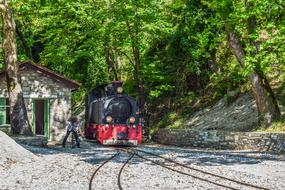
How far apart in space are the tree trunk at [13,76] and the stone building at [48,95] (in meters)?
4.12

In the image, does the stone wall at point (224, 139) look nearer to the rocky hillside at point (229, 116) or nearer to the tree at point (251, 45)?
the rocky hillside at point (229, 116)

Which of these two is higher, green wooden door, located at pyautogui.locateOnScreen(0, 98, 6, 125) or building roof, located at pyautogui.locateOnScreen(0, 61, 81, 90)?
building roof, located at pyautogui.locateOnScreen(0, 61, 81, 90)

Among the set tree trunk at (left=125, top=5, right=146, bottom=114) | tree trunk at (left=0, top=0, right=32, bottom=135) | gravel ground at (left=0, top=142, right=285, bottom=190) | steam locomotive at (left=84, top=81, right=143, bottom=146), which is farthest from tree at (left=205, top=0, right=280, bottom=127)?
tree trunk at (left=0, top=0, right=32, bottom=135)

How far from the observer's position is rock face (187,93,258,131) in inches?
985

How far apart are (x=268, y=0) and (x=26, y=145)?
11.5 meters

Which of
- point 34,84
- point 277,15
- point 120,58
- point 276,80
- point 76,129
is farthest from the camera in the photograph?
point 120,58

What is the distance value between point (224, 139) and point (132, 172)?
10.2 metres

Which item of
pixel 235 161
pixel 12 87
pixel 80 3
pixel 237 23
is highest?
pixel 80 3

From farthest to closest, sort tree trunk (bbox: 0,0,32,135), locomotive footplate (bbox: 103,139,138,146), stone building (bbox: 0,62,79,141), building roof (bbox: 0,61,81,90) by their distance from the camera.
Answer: stone building (bbox: 0,62,79,141) → building roof (bbox: 0,61,81,90) → locomotive footplate (bbox: 103,139,138,146) → tree trunk (bbox: 0,0,32,135)

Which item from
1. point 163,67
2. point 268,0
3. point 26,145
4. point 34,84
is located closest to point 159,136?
point 163,67

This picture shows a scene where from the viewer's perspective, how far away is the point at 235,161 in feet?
54.9

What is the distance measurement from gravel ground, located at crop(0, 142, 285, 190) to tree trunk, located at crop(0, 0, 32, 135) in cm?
580

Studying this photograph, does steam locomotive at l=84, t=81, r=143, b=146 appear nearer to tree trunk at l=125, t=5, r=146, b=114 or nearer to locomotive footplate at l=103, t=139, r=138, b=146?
locomotive footplate at l=103, t=139, r=138, b=146

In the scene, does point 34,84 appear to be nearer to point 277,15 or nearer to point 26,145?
point 26,145
